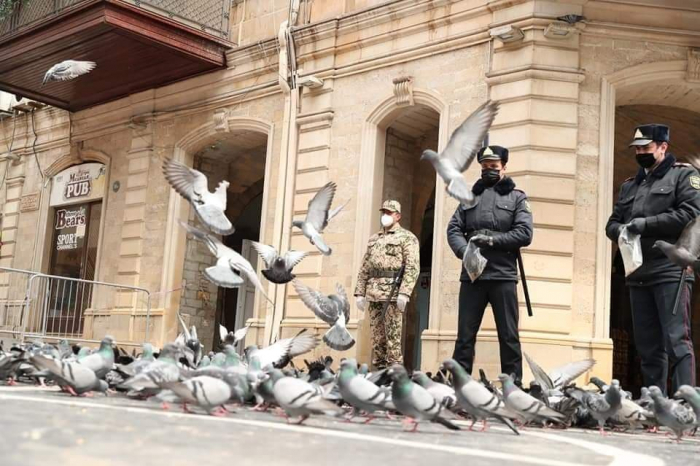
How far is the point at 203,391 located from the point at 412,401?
1108mm

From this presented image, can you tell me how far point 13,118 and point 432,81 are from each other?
39.8 feet

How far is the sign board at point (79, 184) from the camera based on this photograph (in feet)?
59.3

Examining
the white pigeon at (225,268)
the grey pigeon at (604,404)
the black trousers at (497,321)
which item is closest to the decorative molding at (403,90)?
the white pigeon at (225,268)

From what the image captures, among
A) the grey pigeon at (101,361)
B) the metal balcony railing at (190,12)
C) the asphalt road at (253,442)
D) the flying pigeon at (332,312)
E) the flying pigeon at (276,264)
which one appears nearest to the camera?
the asphalt road at (253,442)

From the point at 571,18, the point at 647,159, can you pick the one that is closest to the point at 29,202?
the point at 571,18

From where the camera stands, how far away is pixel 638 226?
23.0 feet

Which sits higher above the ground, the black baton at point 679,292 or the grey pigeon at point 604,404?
the black baton at point 679,292

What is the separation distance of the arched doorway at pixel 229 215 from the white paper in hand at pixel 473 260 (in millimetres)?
8726

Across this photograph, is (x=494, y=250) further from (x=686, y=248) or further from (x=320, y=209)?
(x=320, y=209)

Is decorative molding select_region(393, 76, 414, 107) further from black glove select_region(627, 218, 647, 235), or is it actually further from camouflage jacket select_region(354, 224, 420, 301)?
black glove select_region(627, 218, 647, 235)

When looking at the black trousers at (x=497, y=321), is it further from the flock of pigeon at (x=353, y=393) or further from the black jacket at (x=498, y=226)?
the flock of pigeon at (x=353, y=393)

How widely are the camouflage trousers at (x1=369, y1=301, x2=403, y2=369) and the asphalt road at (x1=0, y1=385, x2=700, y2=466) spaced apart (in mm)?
4103

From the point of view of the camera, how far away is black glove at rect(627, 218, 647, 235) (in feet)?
23.0

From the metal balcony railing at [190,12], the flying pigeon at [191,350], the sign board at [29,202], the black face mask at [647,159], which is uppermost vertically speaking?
the metal balcony railing at [190,12]
